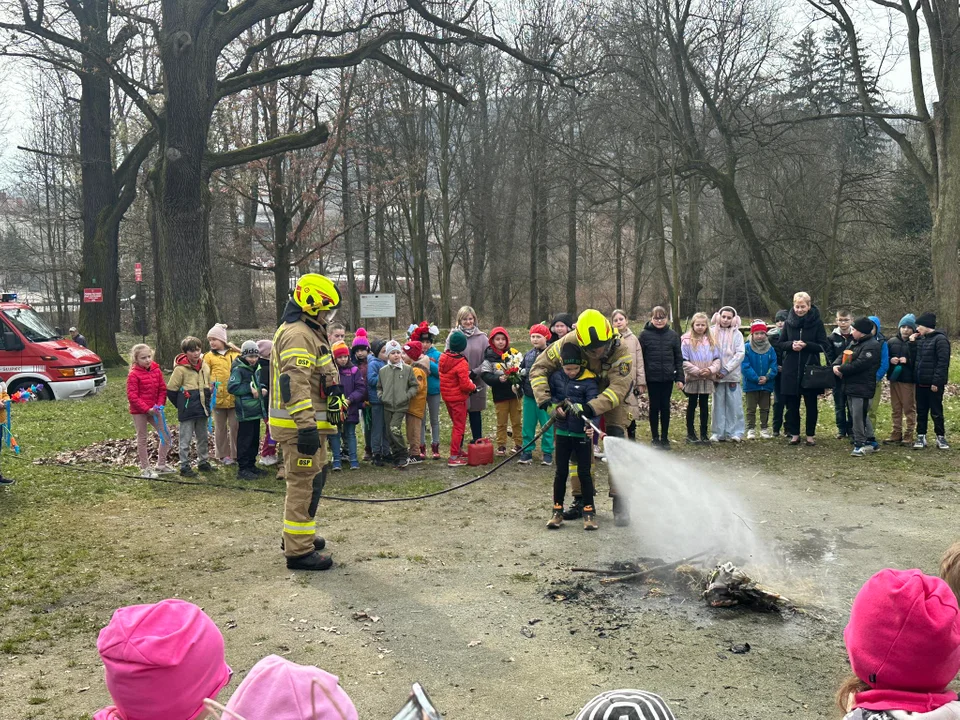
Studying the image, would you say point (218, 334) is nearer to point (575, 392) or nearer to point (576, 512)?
point (575, 392)

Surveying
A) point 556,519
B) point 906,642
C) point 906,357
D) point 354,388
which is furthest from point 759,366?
point 906,642

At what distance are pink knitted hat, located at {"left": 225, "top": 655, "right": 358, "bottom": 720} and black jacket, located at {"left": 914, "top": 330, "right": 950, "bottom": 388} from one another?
11511mm

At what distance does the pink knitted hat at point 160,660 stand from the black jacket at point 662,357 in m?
10.3

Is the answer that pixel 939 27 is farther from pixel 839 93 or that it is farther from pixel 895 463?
pixel 895 463

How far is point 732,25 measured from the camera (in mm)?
26000

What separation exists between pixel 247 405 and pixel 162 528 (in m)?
2.29

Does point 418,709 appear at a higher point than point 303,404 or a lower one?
lower

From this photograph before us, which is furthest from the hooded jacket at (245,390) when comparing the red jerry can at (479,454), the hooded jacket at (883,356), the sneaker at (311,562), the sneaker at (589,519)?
the hooded jacket at (883,356)

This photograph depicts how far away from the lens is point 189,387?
36.2 ft

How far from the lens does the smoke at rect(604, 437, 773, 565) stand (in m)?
7.28

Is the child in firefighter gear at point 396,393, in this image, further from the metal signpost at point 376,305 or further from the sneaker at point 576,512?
the metal signpost at point 376,305

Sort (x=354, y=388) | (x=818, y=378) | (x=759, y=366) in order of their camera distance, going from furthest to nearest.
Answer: (x=759, y=366)
(x=818, y=378)
(x=354, y=388)

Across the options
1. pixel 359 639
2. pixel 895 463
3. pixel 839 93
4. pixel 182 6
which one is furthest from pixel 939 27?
pixel 359 639

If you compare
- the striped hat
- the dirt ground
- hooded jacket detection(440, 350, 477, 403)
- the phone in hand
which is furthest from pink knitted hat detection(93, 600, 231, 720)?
hooded jacket detection(440, 350, 477, 403)
